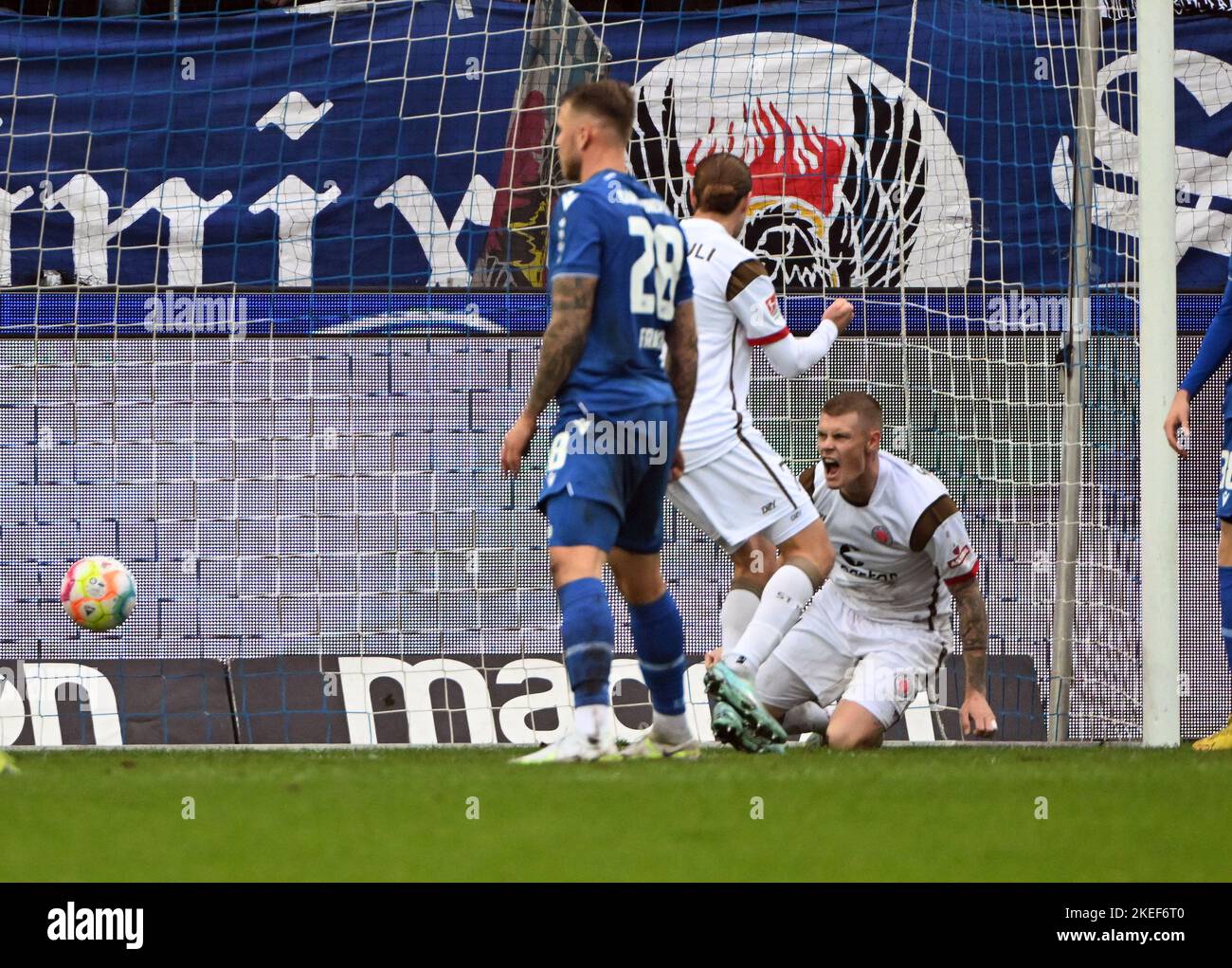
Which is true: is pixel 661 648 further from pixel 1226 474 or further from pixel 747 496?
pixel 1226 474

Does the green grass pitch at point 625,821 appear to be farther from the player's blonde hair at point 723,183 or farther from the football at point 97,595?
the player's blonde hair at point 723,183

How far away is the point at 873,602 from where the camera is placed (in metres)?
6.53

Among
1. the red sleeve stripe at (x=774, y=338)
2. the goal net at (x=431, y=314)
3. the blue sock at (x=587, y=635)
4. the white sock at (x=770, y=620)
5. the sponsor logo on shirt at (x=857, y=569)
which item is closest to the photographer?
the blue sock at (x=587, y=635)

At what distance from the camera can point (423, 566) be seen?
7.65 m

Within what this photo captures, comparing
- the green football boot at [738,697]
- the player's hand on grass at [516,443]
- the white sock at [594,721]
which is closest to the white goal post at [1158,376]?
the green football boot at [738,697]

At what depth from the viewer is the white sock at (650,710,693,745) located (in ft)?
17.0

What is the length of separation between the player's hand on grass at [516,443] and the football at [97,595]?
1.94 metres

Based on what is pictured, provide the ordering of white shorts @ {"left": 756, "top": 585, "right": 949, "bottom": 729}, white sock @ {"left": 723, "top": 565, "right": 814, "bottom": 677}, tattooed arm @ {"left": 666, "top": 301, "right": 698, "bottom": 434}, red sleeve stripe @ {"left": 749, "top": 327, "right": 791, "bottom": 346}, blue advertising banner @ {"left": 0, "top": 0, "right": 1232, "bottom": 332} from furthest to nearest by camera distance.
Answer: blue advertising banner @ {"left": 0, "top": 0, "right": 1232, "bottom": 332} → white shorts @ {"left": 756, "top": 585, "right": 949, "bottom": 729} → red sleeve stripe @ {"left": 749, "top": 327, "right": 791, "bottom": 346} → white sock @ {"left": 723, "top": 565, "right": 814, "bottom": 677} → tattooed arm @ {"left": 666, "top": 301, "right": 698, "bottom": 434}

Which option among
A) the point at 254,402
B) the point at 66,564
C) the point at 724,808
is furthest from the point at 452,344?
the point at 724,808

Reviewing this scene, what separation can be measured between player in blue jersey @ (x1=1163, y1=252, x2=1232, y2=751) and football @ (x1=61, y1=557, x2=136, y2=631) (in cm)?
368

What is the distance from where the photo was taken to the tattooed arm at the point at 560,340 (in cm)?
466

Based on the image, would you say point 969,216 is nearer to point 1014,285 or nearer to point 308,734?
point 1014,285

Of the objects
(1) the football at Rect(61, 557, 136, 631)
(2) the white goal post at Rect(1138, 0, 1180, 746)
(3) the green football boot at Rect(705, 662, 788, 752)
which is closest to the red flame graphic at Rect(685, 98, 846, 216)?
(2) the white goal post at Rect(1138, 0, 1180, 746)

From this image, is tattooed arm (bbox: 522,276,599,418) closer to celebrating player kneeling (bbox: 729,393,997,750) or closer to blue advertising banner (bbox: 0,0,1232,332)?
celebrating player kneeling (bbox: 729,393,997,750)
